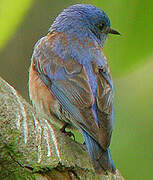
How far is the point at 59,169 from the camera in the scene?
243 centimetres

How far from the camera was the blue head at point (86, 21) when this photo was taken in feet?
19.0

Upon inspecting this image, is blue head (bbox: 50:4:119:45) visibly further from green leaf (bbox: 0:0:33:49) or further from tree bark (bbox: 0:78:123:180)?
tree bark (bbox: 0:78:123:180)

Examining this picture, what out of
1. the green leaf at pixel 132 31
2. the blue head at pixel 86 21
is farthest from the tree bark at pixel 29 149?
the blue head at pixel 86 21

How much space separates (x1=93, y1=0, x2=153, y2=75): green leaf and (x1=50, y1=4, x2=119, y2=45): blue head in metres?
1.44

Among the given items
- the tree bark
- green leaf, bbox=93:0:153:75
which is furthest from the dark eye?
the tree bark

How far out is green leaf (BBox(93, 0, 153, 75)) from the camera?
3.83 metres

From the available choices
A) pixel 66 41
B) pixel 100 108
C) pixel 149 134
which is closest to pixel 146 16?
pixel 100 108

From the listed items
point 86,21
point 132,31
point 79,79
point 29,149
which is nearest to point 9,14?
point 79,79

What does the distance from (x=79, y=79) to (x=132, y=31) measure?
629mm

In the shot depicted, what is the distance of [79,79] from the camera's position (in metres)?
4.37

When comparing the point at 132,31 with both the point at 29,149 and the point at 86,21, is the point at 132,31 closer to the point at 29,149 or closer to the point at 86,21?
the point at 86,21

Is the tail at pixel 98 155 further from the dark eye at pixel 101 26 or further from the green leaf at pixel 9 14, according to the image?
the dark eye at pixel 101 26

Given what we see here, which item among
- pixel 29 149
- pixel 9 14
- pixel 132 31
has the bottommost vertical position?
pixel 132 31

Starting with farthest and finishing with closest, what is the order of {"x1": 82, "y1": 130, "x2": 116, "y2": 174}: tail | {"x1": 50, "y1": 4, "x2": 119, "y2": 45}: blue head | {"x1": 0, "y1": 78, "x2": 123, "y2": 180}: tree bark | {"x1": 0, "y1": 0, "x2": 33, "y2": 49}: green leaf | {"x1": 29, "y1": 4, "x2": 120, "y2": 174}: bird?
{"x1": 50, "y1": 4, "x2": 119, "y2": 45}: blue head
{"x1": 0, "y1": 0, "x2": 33, "y2": 49}: green leaf
{"x1": 29, "y1": 4, "x2": 120, "y2": 174}: bird
{"x1": 82, "y1": 130, "x2": 116, "y2": 174}: tail
{"x1": 0, "y1": 78, "x2": 123, "y2": 180}: tree bark
